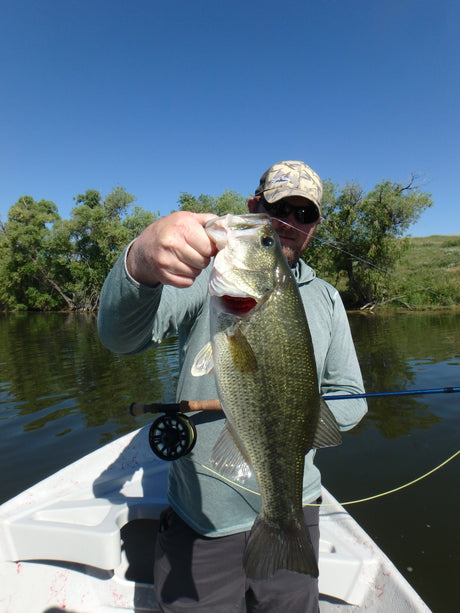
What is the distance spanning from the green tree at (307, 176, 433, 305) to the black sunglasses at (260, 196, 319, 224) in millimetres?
28994

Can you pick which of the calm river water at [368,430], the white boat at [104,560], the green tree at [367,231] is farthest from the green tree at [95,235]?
the white boat at [104,560]

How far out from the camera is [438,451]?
6.76m

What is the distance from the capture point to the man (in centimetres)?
151

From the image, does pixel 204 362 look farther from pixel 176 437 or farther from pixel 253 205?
pixel 253 205

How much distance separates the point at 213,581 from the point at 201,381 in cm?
112

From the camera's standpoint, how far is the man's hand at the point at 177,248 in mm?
1430

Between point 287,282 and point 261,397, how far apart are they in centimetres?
54

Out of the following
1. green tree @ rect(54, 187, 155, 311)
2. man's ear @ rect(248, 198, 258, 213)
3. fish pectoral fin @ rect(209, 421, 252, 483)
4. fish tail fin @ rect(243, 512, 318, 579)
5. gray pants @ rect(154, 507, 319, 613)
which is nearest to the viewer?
fish tail fin @ rect(243, 512, 318, 579)

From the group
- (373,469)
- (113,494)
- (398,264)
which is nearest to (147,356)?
(373,469)

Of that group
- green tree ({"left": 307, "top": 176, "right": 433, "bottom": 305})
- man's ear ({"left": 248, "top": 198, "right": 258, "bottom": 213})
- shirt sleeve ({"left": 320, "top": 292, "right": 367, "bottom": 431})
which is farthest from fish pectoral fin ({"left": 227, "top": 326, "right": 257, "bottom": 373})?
green tree ({"left": 307, "top": 176, "right": 433, "bottom": 305})

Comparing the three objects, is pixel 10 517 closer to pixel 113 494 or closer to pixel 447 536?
pixel 113 494

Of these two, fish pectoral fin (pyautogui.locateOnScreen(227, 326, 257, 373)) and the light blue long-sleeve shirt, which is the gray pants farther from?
fish pectoral fin (pyautogui.locateOnScreen(227, 326, 257, 373))

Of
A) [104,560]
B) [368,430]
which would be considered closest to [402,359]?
[368,430]

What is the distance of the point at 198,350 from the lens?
7.12 ft
